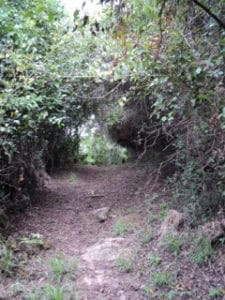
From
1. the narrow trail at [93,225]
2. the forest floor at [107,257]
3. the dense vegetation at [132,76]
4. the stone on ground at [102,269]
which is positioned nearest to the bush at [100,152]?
the narrow trail at [93,225]

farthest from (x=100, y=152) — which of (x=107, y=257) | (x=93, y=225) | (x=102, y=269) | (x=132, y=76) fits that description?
(x=102, y=269)

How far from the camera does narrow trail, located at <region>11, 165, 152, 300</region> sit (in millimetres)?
2906

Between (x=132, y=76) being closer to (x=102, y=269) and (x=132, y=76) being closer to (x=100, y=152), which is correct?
(x=102, y=269)

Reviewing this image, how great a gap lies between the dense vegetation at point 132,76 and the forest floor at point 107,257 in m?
0.48

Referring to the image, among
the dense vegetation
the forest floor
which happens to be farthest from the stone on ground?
the dense vegetation

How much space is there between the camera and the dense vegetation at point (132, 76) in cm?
266

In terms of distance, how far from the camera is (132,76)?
361 centimetres

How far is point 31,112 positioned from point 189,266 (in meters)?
2.66

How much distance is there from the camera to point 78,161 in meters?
9.04

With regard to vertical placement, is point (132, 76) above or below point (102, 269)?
above

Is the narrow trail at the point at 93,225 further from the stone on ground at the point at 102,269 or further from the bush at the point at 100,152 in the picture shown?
the bush at the point at 100,152

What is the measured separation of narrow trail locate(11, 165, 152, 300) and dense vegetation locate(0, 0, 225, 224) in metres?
0.50

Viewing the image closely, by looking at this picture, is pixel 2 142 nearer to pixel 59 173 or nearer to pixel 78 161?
pixel 59 173

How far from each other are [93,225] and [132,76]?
200 cm
